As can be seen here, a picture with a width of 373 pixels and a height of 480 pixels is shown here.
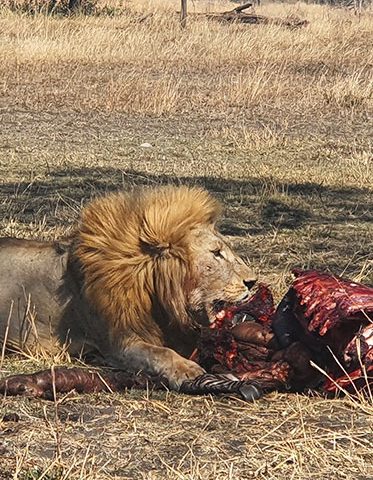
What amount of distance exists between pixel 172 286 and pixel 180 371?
1.28 feet

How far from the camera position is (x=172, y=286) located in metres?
4.54

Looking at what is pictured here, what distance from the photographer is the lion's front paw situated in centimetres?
427

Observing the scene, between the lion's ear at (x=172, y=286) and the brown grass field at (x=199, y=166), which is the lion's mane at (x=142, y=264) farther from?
the brown grass field at (x=199, y=166)

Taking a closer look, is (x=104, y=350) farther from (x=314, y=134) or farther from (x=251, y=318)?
(x=314, y=134)

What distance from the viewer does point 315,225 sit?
7578 millimetres

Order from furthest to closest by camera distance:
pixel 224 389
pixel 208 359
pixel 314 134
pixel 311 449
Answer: pixel 314 134, pixel 208 359, pixel 224 389, pixel 311 449

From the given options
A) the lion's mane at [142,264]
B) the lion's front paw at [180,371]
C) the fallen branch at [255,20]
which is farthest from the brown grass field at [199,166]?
the fallen branch at [255,20]

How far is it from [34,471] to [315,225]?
4.70 meters

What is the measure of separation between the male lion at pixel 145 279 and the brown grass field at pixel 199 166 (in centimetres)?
26

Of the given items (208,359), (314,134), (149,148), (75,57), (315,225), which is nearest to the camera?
(208,359)

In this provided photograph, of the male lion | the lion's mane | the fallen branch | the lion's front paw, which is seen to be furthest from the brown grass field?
the fallen branch

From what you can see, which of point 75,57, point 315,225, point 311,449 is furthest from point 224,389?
point 75,57

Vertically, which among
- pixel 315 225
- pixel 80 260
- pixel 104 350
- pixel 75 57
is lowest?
pixel 75 57

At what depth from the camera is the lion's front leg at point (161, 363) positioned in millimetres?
4297
